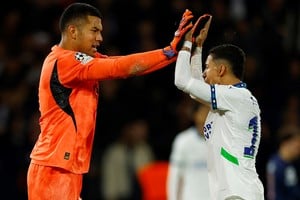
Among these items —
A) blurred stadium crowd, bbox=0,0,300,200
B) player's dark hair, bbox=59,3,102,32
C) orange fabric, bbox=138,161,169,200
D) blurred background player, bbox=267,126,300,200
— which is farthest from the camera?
blurred stadium crowd, bbox=0,0,300,200

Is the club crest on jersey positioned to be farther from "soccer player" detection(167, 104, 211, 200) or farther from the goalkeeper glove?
"soccer player" detection(167, 104, 211, 200)

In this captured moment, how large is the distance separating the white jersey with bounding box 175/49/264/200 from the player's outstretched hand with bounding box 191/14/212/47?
0.24 m

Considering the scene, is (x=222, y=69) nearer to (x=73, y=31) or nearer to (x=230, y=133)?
(x=230, y=133)

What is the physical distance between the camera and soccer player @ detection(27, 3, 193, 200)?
6.25 meters

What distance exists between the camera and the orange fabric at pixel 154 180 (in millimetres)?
11414

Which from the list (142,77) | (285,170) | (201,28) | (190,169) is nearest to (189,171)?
(190,169)

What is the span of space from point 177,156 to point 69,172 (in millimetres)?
3436

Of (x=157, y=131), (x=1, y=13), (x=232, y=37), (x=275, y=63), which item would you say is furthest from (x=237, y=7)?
(x=232, y=37)

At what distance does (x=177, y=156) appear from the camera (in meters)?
9.68

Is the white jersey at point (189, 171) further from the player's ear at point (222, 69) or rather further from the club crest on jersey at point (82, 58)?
the club crest on jersey at point (82, 58)

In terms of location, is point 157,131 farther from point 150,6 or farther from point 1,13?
point 1,13

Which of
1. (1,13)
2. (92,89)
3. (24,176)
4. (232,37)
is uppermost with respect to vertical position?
(1,13)

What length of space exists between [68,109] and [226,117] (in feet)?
3.67

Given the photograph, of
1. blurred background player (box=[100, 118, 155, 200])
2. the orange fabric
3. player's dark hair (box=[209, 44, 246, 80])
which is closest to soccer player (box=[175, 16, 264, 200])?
player's dark hair (box=[209, 44, 246, 80])
